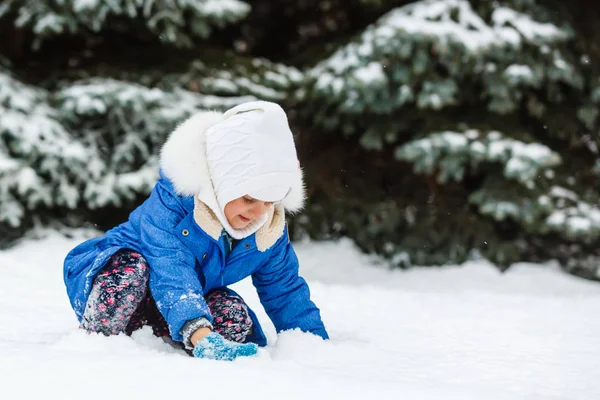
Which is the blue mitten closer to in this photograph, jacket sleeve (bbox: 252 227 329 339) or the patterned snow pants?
the patterned snow pants

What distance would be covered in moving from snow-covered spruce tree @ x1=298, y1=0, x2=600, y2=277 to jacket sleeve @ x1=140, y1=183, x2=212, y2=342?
1.89 m

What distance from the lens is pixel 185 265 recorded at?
179cm

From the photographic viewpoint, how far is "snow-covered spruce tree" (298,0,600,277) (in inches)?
138

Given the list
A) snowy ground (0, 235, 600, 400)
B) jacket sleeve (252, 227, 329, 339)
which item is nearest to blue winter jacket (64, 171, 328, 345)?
jacket sleeve (252, 227, 329, 339)

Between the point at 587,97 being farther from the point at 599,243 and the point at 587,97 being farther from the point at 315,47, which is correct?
the point at 315,47

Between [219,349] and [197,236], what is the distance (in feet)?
1.20

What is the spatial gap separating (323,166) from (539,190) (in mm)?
1308

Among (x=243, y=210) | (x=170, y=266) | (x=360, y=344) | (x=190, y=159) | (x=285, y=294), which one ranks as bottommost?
(x=360, y=344)

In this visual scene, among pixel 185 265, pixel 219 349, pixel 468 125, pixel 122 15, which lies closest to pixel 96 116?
pixel 122 15

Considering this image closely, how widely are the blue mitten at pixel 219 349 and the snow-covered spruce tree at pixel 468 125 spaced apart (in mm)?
2152

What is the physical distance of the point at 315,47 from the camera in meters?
4.28

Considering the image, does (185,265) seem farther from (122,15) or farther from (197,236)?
(122,15)

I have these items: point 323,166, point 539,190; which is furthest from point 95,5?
point 539,190

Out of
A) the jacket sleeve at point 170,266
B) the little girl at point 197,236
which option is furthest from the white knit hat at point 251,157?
the jacket sleeve at point 170,266
